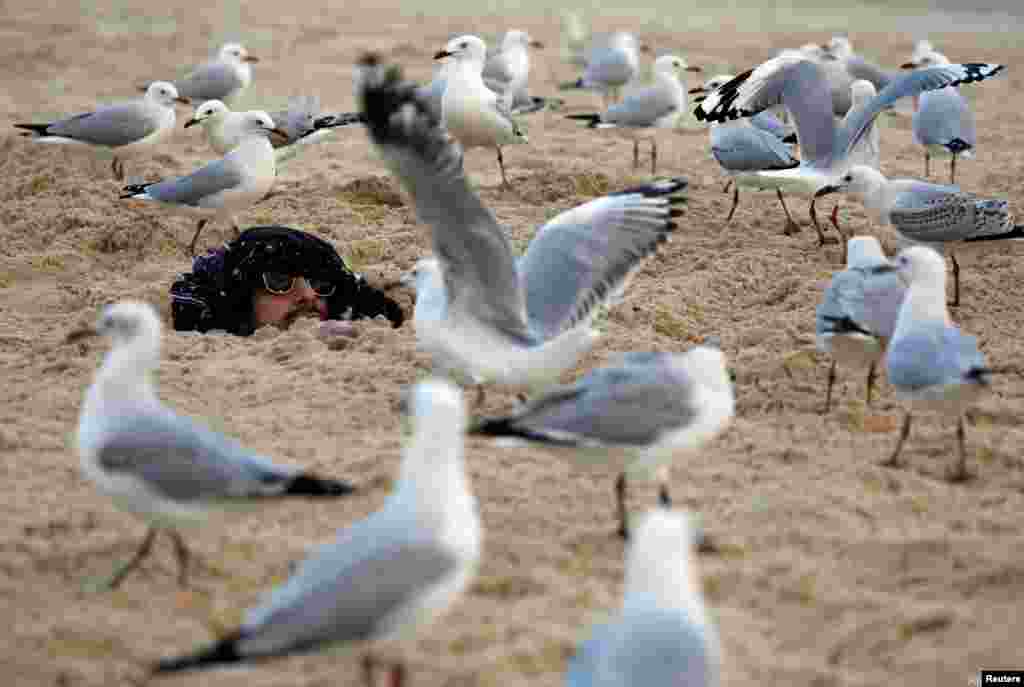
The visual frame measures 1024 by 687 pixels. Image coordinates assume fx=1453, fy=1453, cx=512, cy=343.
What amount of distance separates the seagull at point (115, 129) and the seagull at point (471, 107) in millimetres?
1949

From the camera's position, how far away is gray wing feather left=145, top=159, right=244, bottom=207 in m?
8.18

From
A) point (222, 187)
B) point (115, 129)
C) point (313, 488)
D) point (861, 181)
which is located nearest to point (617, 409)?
point (313, 488)

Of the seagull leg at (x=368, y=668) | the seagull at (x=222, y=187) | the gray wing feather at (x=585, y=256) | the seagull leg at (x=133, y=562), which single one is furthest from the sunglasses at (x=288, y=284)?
the seagull leg at (x=368, y=668)

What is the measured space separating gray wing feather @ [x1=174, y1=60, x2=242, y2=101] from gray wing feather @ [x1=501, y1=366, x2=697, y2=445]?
7960 mm

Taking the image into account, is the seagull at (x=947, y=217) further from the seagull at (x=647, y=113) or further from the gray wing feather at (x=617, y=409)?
the gray wing feather at (x=617, y=409)

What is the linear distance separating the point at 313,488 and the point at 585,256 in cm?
222

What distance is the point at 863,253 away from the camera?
6691 millimetres

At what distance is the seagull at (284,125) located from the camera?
9.69m

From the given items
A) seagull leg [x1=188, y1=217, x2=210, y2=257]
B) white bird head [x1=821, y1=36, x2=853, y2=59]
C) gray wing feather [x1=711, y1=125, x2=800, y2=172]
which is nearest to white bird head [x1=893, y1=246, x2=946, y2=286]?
gray wing feather [x1=711, y1=125, x2=800, y2=172]

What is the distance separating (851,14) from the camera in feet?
66.8

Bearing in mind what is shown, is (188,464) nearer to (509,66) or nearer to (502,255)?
(502,255)

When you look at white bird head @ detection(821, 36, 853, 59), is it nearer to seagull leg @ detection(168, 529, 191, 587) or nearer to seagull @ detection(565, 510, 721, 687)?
seagull leg @ detection(168, 529, 191, 587)

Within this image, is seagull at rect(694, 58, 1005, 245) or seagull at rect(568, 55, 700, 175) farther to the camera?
seagull at rect(568, 55, 700, 175)

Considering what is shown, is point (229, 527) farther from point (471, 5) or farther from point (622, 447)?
point (471, 5)
